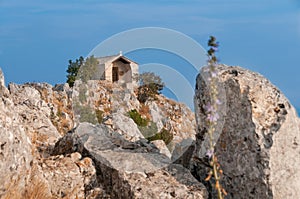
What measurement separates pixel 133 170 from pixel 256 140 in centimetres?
203

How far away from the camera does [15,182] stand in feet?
25.8

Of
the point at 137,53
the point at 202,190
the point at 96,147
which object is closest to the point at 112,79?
the point at 137,53

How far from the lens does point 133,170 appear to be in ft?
29.4

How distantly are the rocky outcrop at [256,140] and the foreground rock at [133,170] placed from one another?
684mm

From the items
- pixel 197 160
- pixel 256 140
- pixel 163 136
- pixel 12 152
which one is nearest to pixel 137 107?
pixel 163 136

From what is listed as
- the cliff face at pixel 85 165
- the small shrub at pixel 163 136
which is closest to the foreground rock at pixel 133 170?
the cliff face at pixel 85 165

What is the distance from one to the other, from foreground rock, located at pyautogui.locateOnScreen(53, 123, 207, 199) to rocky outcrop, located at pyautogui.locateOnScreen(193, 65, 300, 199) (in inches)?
26.9

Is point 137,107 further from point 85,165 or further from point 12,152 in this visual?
point 12,152

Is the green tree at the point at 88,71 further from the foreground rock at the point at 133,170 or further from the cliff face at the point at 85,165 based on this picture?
the foreground rock at the point at 133,170

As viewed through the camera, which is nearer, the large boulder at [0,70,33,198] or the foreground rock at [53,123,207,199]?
Answer: the large boulder at [0,70,33,198]

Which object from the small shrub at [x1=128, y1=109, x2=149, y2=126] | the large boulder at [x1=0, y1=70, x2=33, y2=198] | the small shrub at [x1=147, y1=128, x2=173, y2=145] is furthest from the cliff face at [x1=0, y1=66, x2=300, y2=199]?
the small shrub at [x1=128, y1=109, x2=149, y2=126]

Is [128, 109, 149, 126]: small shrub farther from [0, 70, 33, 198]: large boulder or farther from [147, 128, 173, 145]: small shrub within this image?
[0, 70, 33, 198]: large boulder

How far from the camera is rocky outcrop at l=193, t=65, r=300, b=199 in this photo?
8273 millimetres

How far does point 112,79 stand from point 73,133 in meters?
12.2
